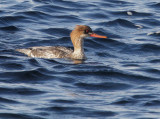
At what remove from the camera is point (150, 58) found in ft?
53.4

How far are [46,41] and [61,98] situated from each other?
22.3 feet

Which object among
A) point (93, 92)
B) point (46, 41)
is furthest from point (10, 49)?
point (93, 92)

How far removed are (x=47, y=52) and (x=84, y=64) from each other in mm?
1460

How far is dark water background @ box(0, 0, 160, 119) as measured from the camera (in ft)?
35.6

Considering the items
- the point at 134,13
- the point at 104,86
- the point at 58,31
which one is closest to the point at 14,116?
the point at 104,86

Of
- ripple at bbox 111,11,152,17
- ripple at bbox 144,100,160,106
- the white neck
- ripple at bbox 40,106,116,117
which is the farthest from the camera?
ripple at bbox 111,11,152,17

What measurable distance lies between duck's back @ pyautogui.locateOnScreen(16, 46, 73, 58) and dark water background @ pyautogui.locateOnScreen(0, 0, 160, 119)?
0.97 ft

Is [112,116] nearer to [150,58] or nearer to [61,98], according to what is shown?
[61,98]

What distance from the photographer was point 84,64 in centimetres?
1523

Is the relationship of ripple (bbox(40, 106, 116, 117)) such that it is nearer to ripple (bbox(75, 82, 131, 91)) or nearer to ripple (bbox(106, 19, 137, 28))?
ripple (bbox(75, 82, 131, 91))

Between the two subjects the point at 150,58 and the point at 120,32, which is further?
the point at 120,32

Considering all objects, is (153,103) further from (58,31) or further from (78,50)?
(58,31)

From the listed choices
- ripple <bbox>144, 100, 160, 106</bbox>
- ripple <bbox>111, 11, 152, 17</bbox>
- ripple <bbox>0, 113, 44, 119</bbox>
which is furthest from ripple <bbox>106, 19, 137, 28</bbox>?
ripple <bbox>0, 113, 44, 119</bbox>

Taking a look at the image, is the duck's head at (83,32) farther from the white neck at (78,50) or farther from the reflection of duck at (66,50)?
the white neck at (78,50)
